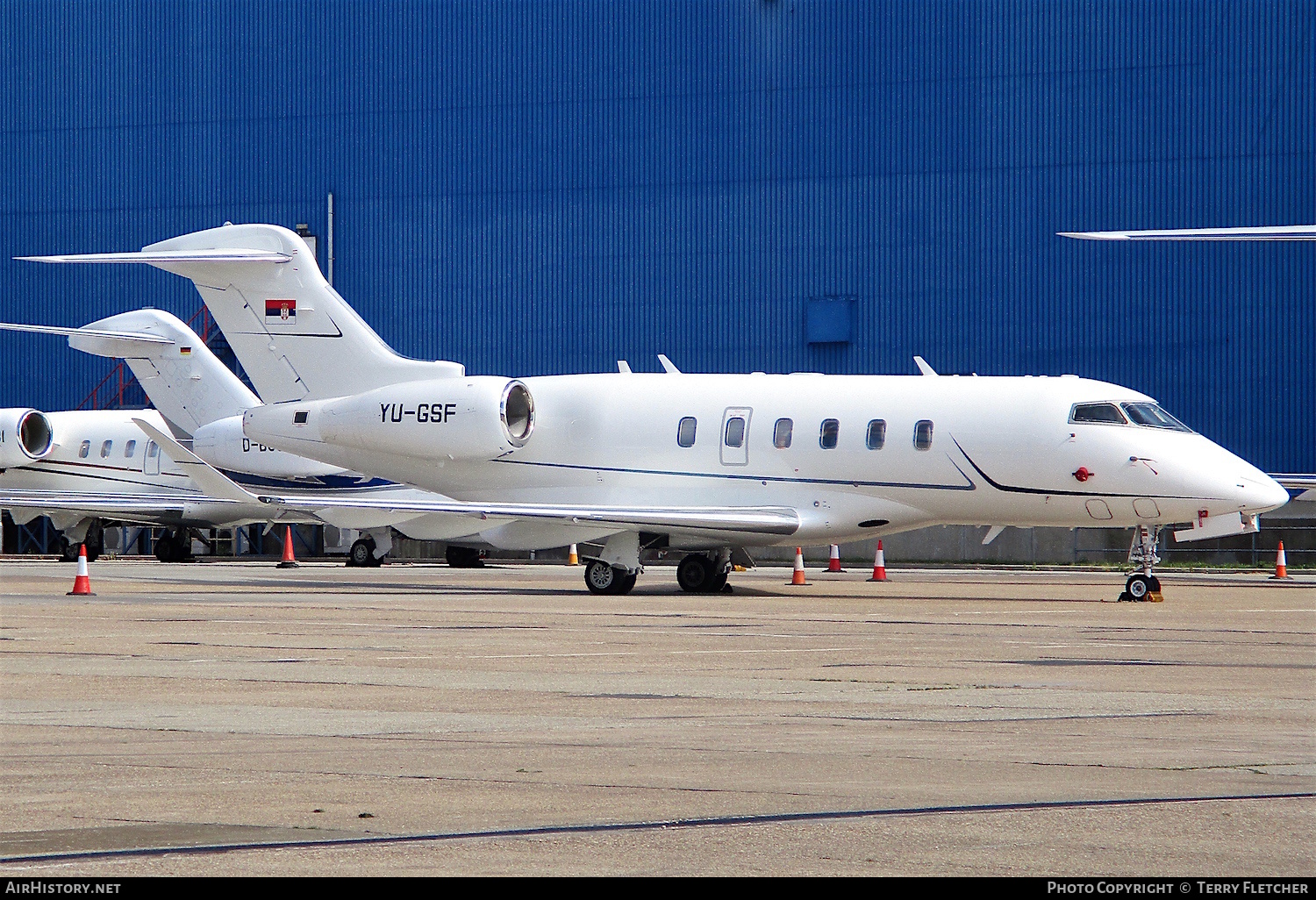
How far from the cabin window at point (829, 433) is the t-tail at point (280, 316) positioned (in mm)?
6309

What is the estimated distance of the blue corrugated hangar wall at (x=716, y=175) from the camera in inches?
1503

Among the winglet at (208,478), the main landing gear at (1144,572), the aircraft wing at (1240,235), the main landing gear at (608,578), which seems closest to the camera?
the aircraft wing at (1240,235)

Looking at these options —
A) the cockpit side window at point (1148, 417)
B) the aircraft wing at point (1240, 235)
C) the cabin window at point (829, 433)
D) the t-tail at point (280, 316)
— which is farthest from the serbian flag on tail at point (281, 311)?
the aircraft wing at point (1240, 235)

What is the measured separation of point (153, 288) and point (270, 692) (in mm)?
39544

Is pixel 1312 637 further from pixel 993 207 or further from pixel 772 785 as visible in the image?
pixel 993 207

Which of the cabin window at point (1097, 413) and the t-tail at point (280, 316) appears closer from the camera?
the cabin window at point (1097, 413)

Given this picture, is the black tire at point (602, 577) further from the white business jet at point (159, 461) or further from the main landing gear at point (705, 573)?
the white business jet at point (159, 461)

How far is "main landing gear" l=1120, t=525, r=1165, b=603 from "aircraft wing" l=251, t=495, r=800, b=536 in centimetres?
418

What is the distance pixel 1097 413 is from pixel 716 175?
2302cm

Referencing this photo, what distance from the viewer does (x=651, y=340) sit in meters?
42.3

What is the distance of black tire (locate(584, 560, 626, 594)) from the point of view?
22.1 m

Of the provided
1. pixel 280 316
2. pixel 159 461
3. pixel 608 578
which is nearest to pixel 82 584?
pixel 280 316

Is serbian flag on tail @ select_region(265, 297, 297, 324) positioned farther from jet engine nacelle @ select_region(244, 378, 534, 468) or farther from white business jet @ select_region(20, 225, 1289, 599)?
jet engine nacelle @ select_region(244, 378, 534, 468)

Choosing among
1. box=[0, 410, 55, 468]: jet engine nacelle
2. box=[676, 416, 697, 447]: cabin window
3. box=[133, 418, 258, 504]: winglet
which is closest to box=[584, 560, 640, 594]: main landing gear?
box=[676, 416, 697, 447]: cabin window
